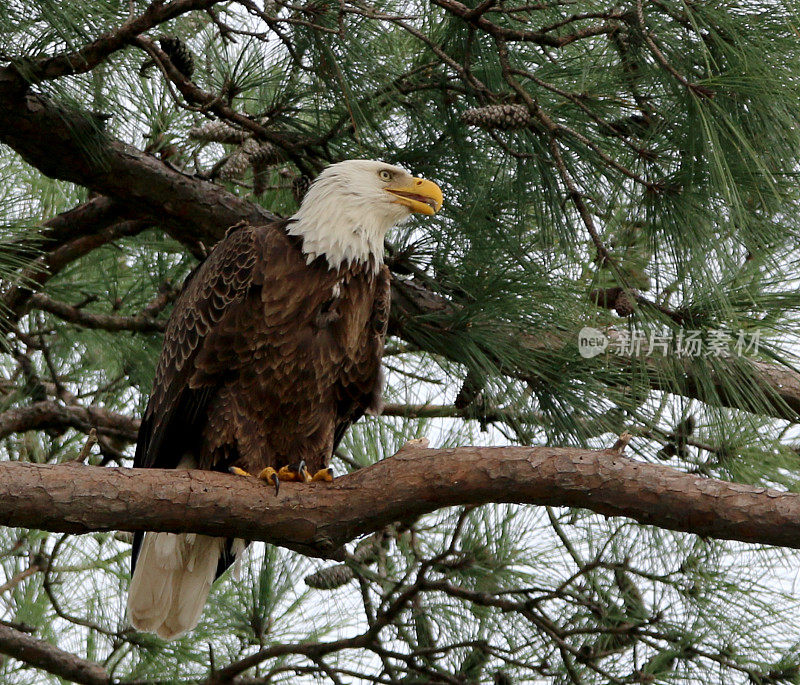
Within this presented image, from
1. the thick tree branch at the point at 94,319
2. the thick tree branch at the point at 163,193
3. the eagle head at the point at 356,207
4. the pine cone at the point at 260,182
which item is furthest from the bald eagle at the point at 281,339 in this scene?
the pine cone at the point at 260,182

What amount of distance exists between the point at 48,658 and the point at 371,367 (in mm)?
1205

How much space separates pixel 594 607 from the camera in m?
2.77

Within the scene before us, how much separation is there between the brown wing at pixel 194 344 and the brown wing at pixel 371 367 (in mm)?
316

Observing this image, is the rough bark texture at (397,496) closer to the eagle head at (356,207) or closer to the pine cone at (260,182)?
the eagle head at (356,207)

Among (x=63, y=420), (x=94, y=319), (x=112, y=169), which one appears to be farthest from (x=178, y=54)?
(x=63, y=420)

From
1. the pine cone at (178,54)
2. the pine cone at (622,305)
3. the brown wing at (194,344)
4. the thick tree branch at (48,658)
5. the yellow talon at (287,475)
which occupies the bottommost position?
the thick tree branch at (48,658)

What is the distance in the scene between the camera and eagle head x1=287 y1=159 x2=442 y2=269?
9.01ft

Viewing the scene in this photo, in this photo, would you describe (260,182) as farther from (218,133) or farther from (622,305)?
(622,305)

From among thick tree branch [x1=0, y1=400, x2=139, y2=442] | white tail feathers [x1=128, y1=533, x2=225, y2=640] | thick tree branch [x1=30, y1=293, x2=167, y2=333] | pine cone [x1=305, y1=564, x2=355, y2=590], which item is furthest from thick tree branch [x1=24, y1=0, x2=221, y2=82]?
pine cone [x1=305, y1=564, x2=355, y2=590]

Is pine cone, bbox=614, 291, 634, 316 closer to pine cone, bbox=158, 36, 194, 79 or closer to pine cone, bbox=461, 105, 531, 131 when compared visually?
pine cone, bbox=461, 105, 531, 131

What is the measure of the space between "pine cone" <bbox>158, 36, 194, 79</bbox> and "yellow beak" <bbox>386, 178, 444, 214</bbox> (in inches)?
23.7

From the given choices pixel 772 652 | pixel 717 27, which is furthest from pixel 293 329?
pixel 772 652

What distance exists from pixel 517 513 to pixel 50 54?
1.83m

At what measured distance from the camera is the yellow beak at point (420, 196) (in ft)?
9.01
